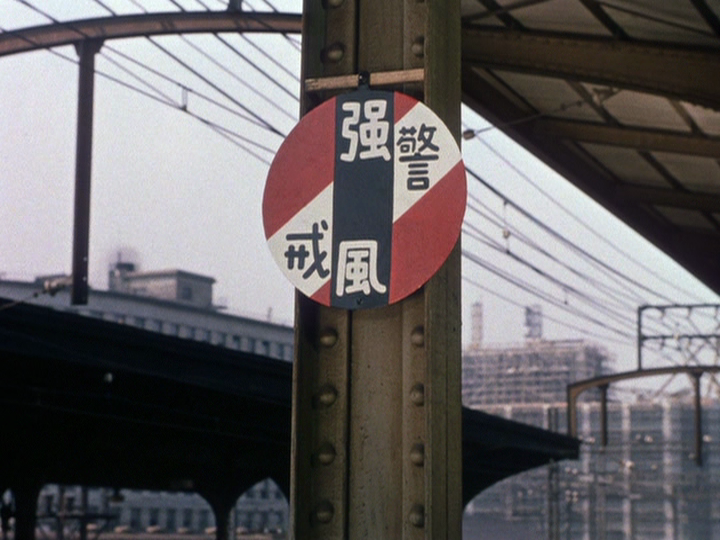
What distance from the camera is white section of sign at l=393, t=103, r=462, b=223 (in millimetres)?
4059

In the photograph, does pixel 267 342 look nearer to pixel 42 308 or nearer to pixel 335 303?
pixel 42 308

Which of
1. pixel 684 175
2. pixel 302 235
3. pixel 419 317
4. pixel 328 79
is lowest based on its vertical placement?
pixel 419 317

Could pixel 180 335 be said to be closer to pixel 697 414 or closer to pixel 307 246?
pixel 697 414

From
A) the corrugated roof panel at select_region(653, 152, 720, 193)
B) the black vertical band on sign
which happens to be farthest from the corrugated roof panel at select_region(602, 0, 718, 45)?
the black vertical band on sign

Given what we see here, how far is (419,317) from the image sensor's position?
4.24m

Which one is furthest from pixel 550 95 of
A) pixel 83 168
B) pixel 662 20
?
pixel 83 168

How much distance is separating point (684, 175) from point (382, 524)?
16.9 m

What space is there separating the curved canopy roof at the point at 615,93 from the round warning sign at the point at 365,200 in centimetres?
978

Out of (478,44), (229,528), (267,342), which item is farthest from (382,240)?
(267,342)

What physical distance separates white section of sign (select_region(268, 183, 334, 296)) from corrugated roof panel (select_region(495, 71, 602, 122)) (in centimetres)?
1302

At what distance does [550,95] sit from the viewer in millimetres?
18109

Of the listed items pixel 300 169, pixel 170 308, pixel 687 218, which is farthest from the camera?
pixel 170 308

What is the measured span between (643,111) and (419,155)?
46.4 ft

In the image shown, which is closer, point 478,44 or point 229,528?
point 478,44
